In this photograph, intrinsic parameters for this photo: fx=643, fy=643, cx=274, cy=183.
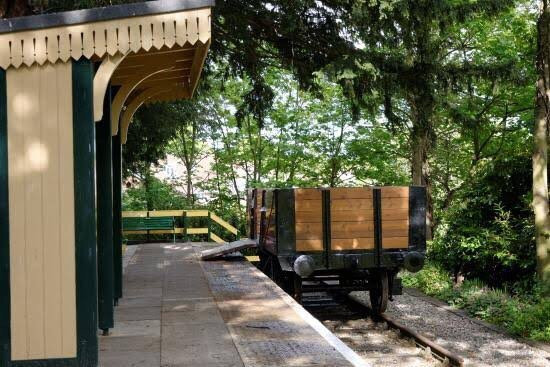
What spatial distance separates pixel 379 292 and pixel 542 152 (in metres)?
4.49

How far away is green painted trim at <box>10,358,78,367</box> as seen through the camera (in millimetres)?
5031

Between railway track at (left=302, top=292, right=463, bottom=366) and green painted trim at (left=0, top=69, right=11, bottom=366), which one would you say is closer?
green painted trim at (left=0, top=69, right=11, bottom=366)

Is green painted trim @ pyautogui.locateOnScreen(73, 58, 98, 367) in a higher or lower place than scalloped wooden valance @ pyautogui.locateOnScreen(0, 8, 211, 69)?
lower

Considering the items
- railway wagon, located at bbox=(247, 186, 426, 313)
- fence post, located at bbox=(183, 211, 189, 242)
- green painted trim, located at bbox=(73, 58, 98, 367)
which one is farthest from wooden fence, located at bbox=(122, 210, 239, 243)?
green painted trim, located at bbox=(73, 58, 98, 367)

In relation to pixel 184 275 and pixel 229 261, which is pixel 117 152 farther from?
pixel 229 261

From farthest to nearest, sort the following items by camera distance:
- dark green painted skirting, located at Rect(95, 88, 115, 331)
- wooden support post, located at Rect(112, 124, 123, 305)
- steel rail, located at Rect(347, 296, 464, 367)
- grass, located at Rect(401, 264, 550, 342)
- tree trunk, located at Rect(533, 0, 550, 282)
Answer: tree trunk, located at Rect(533, 0, 550, 282) → grass, located at Rect(401, 264, 550, 342) → wooden support post, located at Rect(112, 124, 123, 305) → steel rail, located at Rect(347, 296, 464, 367) → dark green painted skirting, located at Rect(95, 88, 115, 331)

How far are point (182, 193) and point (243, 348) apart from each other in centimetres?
2683

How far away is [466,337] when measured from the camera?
9.66 metres

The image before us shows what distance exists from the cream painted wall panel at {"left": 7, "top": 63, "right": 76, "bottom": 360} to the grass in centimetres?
711

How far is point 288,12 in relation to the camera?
1088 cm

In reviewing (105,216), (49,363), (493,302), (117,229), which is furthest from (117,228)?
(493,302)

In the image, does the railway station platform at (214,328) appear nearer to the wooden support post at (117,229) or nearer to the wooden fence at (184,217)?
the wooden support post at (117,229)

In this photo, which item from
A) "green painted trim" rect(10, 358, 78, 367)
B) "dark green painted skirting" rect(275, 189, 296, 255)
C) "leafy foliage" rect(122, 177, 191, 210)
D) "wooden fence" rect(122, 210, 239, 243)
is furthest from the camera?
"leafy foliage" rect(122, 177, 191, 210)

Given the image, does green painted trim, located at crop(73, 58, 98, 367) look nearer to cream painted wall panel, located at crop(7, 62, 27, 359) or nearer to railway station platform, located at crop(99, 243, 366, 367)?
cream painted wall panel, located at crop(7, 62, 27, 359)
